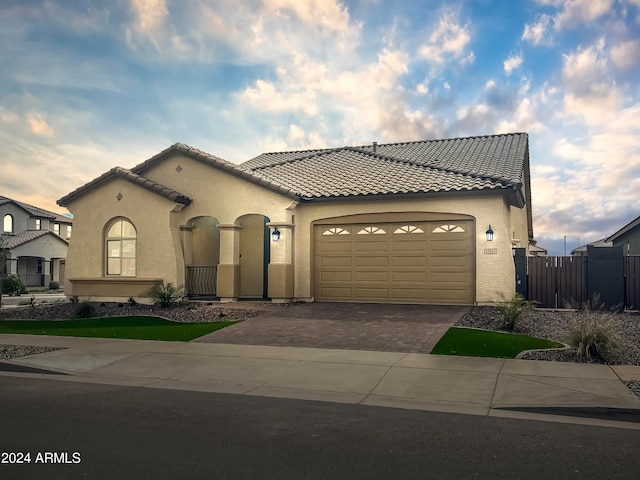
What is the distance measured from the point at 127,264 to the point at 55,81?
6.85 m

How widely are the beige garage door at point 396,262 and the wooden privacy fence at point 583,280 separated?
83.3 inches

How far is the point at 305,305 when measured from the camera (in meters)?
18.1

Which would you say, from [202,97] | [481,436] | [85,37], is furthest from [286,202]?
[481,436]

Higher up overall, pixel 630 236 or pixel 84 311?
pixel 630 236

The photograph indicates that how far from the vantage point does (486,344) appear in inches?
439

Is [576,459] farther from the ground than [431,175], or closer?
closer

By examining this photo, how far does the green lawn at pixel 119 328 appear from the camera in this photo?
13.3 m

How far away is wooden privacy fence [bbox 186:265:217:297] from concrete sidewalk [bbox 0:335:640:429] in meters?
8.17

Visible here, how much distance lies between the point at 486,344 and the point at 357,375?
3576 mm

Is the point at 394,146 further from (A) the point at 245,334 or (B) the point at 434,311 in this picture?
(A) the point at 245,334

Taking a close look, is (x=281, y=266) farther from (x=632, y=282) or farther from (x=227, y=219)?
(x=632, y=282)

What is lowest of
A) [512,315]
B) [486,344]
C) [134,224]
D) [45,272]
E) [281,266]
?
[486,344]

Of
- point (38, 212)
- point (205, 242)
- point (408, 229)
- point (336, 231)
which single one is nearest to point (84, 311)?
point (205, 242)

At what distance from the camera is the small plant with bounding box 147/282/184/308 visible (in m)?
18.1
